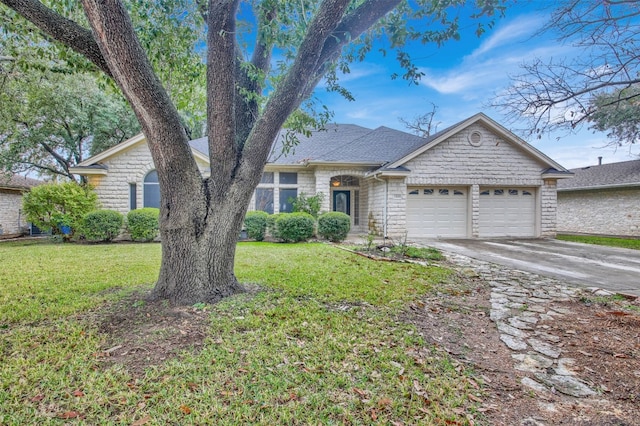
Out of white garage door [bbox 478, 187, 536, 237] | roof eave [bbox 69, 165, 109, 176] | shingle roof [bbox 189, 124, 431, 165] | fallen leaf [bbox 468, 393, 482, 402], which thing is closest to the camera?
fallen leaf [bbox 468, 393, 482, 402]

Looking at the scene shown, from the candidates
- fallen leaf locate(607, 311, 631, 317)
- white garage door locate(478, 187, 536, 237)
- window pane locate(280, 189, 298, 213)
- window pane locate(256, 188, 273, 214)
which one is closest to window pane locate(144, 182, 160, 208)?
window pane locate(256, 188, 273, 214)

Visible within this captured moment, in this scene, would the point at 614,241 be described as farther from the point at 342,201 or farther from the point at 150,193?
the point at 150,193

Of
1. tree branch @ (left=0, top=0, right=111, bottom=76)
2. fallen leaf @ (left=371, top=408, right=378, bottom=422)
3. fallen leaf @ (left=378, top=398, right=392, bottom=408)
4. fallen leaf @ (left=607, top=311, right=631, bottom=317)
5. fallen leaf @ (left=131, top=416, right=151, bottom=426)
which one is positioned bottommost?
fallen leaf @ (left=371, top=408, right=378, bottom=422)

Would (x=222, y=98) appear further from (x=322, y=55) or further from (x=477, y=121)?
(x=477, y=121)

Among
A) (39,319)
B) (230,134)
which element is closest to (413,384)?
(230,134)

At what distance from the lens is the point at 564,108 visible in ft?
27.8

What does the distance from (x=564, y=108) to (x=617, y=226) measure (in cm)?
1207

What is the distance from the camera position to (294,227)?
37.5ft

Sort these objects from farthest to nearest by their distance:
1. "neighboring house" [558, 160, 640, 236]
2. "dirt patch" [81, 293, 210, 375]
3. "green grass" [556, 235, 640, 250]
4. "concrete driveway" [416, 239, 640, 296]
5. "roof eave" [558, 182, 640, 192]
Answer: "neighboring house" [558, 160, 640, 236]
"roof eave" [558, 182, 640, 192]
"green grass" [556, 235, 640, 250]
"concrete driveway" [416, 239, 640, 296]
"dirt patch" [81, 293, 210, 375]

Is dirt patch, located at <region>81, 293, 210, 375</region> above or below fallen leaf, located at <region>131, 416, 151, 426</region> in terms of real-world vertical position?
above

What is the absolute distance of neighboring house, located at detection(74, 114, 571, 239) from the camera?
1262 centimetres

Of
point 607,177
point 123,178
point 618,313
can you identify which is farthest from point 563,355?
point 607,177

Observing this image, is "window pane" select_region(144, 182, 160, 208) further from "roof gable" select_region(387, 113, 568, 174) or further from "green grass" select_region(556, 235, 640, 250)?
"green grass" select_region(556, 235, 640, 250)

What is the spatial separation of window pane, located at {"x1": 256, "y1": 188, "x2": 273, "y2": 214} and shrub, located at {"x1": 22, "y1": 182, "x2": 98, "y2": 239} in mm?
6347
